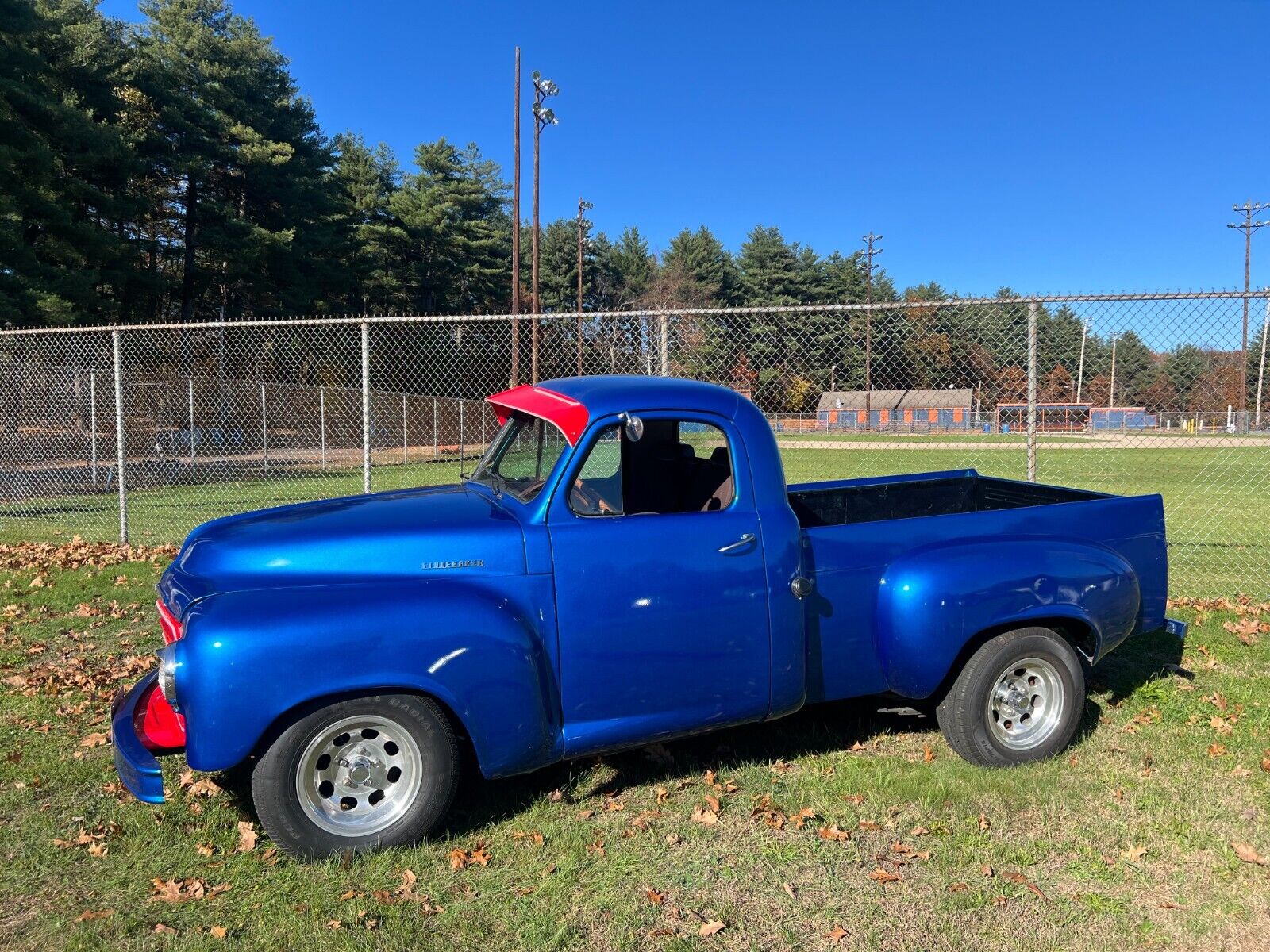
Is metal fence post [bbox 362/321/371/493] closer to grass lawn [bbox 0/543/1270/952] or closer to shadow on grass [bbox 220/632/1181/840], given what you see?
grass lawn [bbox 0/543/1270/952]

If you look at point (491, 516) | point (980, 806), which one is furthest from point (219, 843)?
point (980, 806)

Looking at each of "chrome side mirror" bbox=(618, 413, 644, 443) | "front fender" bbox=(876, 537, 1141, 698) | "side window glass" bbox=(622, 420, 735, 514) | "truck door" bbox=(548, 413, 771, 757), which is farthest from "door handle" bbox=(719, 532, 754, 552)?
"front fender" bbox=(876, 537, 1141, 698)

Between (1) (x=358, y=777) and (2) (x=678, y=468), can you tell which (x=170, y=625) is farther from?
(2) (x=678, y=468)

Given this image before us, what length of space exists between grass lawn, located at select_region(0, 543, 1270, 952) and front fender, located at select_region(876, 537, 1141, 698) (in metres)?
0.61

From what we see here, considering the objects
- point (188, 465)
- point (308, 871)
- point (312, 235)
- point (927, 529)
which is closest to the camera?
point (308, 871)

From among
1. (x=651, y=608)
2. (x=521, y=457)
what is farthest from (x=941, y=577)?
(x=521, y=457)

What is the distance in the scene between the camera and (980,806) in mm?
3736

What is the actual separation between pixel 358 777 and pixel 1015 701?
3.04 metres

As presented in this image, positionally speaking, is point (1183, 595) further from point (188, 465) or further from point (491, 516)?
point (188, 465)

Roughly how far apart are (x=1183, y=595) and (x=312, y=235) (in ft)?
123

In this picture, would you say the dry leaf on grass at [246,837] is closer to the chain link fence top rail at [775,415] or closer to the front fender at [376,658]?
the front fender at [376,658]

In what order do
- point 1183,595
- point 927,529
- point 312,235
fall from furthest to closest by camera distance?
point 312,235 → point 1183,595 → point 927,529

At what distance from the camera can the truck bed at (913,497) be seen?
5.18 meters

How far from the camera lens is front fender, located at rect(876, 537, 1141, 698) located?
149 inches
